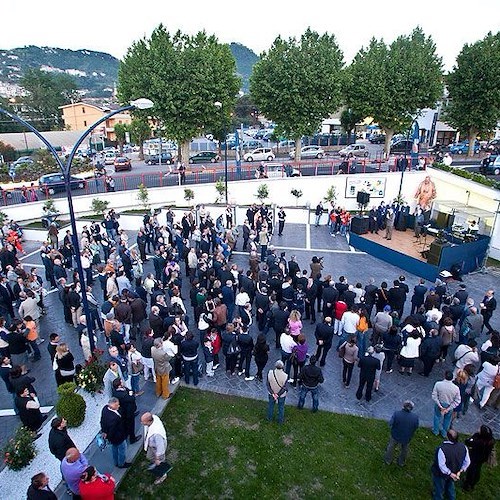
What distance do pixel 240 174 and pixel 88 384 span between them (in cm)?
2080

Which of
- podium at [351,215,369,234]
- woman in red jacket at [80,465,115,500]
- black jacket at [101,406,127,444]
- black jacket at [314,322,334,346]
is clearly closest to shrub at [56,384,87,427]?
black jacket at [101,406,127,444]

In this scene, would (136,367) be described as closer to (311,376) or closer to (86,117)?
(311,376)

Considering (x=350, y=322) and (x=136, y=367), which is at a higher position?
(x=350, y=322)

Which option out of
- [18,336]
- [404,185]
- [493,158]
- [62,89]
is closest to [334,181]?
[404,185]

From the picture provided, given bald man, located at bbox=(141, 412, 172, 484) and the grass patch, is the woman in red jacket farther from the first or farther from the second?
the grass patch

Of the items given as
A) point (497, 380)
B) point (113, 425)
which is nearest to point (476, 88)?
point (497, 380)

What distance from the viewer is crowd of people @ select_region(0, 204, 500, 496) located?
7.50 metres

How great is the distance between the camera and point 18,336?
898 cm

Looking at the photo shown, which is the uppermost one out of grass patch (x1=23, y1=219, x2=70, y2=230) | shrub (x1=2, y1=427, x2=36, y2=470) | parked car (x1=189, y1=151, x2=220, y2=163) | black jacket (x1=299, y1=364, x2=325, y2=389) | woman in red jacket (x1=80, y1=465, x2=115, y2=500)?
parked car (x1=189, y1=151, x2=220, y2=163)

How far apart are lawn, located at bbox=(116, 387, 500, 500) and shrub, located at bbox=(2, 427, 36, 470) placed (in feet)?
5.20

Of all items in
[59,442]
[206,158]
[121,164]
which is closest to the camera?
[59,442]

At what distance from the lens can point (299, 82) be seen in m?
29.5

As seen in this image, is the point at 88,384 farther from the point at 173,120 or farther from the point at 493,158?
the point at 493,158

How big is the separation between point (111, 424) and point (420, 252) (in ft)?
49.2
